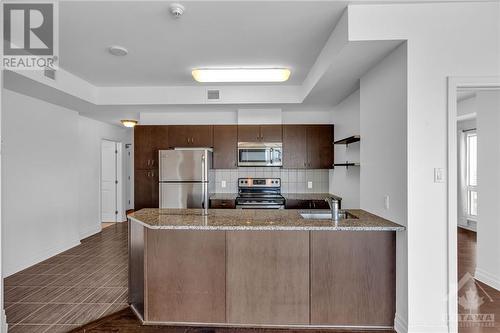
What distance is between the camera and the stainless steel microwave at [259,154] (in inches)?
176

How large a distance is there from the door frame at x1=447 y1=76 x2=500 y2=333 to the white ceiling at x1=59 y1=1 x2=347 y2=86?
3.56 ft

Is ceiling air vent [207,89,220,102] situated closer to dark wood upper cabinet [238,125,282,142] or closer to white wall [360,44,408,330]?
dark wood upper cabinet [238,125,282,142]

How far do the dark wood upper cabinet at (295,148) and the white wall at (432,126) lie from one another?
254 cm

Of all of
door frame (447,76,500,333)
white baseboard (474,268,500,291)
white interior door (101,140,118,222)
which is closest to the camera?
door frame (447,76,500,333)

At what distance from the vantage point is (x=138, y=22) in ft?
7.50

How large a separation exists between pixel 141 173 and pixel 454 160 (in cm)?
431

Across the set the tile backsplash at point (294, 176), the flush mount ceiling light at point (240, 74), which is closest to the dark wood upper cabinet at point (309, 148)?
the tile backsplash at point (294, 176)

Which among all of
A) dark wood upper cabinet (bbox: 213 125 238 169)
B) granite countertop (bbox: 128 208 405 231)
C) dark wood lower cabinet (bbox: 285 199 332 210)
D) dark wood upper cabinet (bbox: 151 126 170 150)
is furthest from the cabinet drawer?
granite countertop (bbox: 128 208 405 231)

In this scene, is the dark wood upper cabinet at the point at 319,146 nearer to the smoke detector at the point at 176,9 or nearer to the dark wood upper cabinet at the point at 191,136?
the dark wood upper cabinet at the point at 191,136

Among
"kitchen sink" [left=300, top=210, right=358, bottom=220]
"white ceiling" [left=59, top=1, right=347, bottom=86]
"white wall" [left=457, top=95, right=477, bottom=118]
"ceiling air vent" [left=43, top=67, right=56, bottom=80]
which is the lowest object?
"kitchen sink" [left=300, top=210, right=358, bottom=220]

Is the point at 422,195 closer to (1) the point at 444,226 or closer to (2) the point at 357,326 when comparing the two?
(1) the point at 444,226

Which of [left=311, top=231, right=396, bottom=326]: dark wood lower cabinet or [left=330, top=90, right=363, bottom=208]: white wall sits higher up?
[left=330, top=90, right=363, bottom=208]: white wall

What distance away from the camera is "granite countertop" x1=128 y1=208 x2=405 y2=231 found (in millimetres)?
2111

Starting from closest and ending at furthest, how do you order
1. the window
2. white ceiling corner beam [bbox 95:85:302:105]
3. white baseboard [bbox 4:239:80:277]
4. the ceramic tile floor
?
1. the ceramic tile floor
2. white baseboard [bbox 4:239:80:277]
3. white ceiling corner beam [bbox 95:85:302:105]
4. the window
